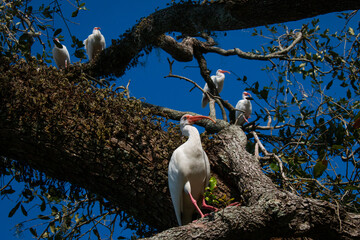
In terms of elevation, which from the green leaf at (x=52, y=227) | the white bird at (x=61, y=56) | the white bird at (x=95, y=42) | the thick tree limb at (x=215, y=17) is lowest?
the green leaf at (x=52, y=227)

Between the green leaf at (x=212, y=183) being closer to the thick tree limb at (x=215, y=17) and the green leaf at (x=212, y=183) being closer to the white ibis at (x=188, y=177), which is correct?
the white ibis at (x=188, y=177)

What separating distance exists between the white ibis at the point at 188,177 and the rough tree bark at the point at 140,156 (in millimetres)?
117

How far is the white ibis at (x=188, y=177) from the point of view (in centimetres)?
248

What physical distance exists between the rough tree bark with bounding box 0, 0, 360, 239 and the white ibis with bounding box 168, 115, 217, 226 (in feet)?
0.38

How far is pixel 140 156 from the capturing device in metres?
2.55

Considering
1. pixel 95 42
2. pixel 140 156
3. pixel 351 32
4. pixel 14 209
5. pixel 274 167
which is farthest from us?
pixel 95 42

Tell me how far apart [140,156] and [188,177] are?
40cm

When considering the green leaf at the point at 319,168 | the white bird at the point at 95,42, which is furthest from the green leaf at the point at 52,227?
the white bird at the point at 95,42

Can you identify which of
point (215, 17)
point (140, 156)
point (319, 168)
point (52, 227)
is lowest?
point (319, 168)

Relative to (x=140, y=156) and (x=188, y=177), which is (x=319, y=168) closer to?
(x=188, y=177)

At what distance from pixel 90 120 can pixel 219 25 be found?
1466 millimetres

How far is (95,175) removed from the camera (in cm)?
245

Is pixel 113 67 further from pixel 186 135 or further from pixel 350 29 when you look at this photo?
pixel 350 29

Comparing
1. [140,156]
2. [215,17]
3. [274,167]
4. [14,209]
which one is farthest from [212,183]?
[14,209]
